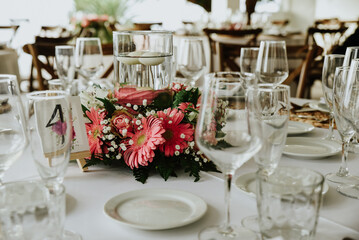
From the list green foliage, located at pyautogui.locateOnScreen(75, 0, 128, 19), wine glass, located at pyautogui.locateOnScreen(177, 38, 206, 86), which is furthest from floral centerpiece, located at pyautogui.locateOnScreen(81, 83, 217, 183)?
green foliage, located at pyautogui.locateOnScreen(75, 0, 128, 19)

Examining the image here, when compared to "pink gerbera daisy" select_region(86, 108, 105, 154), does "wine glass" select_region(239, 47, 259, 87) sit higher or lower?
higher

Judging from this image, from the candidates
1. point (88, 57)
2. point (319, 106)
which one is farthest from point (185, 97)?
point (88, 57)

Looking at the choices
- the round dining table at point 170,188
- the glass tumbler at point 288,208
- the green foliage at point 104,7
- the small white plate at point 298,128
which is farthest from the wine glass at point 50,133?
the green foliage at point 104,7

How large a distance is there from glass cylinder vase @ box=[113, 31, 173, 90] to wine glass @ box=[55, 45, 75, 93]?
843 millimetres

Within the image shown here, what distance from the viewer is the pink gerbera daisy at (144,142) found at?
93cm

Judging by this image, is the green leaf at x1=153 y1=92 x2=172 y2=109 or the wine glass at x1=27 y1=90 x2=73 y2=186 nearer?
the wine glass at x1=27 y1=90 x2=73 y2=186

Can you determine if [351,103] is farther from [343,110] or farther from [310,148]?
[310,148]

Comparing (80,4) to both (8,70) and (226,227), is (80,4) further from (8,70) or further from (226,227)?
(226,227)

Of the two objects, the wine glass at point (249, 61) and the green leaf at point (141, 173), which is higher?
the wine glass at point (249, 61)

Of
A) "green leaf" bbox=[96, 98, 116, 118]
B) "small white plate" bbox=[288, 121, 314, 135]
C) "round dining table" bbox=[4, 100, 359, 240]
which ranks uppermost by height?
"green leaf" bbox=[96, 98, 116, 118]

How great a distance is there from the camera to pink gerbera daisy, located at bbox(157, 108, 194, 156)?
0.97 meters

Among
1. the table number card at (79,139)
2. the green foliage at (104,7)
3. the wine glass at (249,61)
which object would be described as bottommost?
the table number card at (79,139)

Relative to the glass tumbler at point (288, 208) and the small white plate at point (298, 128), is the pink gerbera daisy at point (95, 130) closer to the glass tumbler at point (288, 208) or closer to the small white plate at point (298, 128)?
the glass tumbler at point (288, 208)

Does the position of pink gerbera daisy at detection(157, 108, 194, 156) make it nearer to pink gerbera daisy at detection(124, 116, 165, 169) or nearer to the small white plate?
pink gerbera daisy at detection(124, 116, 165, 169)
